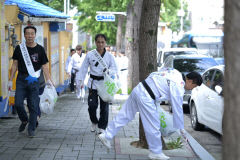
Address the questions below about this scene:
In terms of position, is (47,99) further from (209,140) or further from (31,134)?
(209,140)

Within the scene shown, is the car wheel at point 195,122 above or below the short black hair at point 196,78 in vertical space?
below

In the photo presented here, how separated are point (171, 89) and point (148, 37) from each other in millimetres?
1556

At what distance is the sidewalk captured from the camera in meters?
6.56

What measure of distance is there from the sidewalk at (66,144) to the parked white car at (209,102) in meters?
1.26

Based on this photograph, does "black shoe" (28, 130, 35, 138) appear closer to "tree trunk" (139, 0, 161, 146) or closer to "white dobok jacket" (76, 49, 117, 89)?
"white dobok jacket" (76, 49, 117, 89)

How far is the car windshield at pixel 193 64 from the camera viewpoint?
15148 millimetres

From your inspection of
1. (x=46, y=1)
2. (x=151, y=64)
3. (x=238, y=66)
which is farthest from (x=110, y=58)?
(x=46, y=1)

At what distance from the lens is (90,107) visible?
8.48 metres

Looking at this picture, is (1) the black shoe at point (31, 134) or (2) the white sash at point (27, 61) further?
(1) the black shoe at point (31, 134)

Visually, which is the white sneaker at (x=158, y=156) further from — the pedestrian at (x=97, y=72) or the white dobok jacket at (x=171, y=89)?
the pedestrian at (x=97, y=72)

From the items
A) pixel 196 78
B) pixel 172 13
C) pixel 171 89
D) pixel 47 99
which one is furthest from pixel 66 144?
pixel 172 13

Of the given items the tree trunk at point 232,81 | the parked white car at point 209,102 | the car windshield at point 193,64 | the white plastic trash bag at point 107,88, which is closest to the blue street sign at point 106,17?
the car windshield at point 193,64

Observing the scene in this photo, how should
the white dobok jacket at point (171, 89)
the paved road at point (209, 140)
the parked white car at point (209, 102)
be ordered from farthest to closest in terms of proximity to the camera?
1. the parked white car at point (209, 102)
2. the paved road at point (209, 140)
3. the white dobok jacket at point (171, 89)

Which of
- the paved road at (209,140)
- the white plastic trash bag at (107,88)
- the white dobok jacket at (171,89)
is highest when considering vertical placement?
the white dobok jacket at (171,89)
